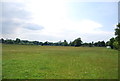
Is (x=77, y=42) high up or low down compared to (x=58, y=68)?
up

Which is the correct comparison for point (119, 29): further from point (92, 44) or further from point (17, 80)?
point (92, 44)

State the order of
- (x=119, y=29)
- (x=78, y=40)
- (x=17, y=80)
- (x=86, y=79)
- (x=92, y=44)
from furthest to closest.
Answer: (x=92, y=44) → (x=78, y=40) → (x=119, y=29) → (x=86, y=79) → (x=17, y=80)

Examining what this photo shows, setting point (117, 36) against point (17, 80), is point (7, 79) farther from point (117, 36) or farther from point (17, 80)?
point (117, 36)

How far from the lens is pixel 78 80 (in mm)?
10219

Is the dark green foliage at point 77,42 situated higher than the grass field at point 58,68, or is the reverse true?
the dark green foliage at point 77,42

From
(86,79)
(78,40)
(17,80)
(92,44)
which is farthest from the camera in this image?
(92,44)

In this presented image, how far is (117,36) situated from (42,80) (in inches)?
2029

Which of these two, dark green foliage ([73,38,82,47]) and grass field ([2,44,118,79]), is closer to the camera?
grass field ([2,44,118,79])

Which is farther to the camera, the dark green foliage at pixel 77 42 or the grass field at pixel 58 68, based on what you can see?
the dark green foliage at pixel 77 42

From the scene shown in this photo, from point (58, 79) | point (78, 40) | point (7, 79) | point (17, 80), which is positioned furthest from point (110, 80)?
point (78, 40)

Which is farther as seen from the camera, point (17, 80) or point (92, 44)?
point (92, 44)

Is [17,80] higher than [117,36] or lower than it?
lower

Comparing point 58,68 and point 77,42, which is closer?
point 58,68

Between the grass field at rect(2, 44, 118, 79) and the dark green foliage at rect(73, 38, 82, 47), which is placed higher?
the dark green foliage at rect(73, 38, 82, 47)
